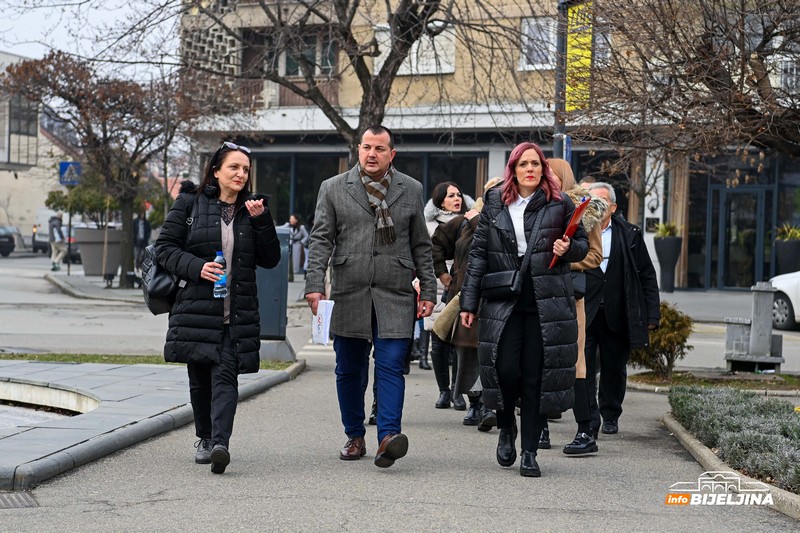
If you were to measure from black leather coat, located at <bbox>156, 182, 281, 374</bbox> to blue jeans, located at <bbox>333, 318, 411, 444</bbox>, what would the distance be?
1.96ft

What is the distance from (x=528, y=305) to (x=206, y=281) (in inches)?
72.4

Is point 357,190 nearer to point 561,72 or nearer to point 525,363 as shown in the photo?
point 525,363

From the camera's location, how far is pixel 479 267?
7.40 metres

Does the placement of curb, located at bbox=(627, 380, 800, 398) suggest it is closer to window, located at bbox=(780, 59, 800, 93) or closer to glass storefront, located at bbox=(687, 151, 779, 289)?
window, located at bbox=(780, 59, 800, 93)

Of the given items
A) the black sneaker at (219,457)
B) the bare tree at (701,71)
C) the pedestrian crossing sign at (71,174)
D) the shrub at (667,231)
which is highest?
the bare tree at (701,71)

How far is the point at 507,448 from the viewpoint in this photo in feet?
24.3

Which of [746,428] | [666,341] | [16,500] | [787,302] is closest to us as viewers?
[16,500]

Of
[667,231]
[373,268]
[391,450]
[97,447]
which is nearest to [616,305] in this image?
[373,268]

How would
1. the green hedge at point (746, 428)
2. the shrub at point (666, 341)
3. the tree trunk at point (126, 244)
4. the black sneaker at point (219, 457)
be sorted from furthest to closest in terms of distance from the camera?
the tree trunk at point (126, 244), the shrub at point (666, 341), the black sneaker at point (219, 457), the green hedge at point (746, 428)

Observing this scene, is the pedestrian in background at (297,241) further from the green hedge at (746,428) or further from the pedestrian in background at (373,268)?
the pedestrian in background at (373,268)

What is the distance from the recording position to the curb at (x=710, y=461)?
6.25 m

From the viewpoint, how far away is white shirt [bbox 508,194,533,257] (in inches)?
287

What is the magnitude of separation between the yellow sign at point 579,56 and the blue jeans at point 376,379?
218 inches

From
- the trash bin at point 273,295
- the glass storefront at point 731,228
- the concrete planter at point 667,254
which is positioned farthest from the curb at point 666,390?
the glass storefront at point 731,228
